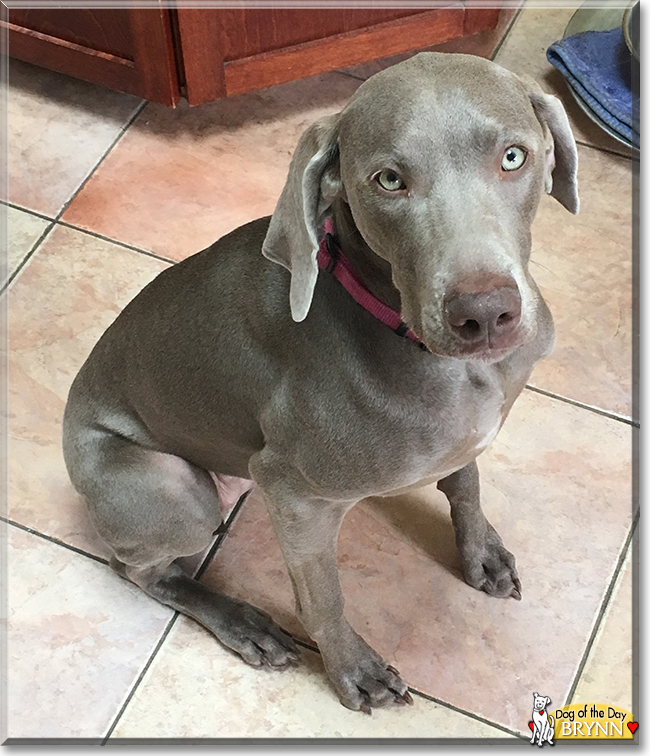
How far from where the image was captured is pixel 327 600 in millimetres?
2004

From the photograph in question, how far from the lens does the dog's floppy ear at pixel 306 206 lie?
1.51m

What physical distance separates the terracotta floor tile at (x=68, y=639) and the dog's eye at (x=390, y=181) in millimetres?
1308

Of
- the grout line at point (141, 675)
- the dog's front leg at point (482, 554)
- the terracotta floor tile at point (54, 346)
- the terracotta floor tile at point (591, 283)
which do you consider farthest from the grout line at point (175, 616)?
the terracotta floor tile at point (591, 283)

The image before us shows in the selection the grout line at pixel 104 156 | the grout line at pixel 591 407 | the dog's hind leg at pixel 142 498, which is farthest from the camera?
the grout line at pixel 104 156

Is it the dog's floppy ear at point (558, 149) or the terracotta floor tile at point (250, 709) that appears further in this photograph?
the terracotta floor tile at point (250, 709)

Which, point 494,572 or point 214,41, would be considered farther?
point 214,41

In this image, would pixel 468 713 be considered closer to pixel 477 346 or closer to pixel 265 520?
pixel 265 520

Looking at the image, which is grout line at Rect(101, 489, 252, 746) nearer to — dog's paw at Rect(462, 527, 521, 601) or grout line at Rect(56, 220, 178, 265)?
dog's paw at Rect(462, 527, 521, 601)

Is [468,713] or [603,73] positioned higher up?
[603,73]

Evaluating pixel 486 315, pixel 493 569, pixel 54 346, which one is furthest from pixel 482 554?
pixel 54 346

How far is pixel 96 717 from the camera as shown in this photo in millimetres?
2238

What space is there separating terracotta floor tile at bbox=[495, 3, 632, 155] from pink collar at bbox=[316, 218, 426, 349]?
1.63 m

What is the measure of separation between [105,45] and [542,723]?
7.08ft

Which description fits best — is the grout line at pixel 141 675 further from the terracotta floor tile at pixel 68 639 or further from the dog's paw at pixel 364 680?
the dog's paw at pixel 364 680
